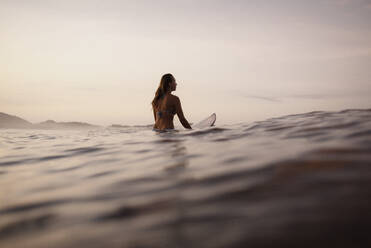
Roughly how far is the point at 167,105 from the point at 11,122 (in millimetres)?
59790

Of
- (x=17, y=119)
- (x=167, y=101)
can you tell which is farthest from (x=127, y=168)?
(x=17, y=119)

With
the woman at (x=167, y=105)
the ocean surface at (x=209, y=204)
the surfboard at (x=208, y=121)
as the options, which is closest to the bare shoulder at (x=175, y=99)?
the woman at (x=167, y=105)

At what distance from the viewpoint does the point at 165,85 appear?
6285mm

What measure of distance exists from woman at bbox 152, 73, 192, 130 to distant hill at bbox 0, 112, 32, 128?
184 feet

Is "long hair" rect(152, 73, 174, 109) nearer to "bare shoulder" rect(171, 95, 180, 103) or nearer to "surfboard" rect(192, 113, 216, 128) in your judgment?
"bare shoulder" rect(171, 95, 180, 103)

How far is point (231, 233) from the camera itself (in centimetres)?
89

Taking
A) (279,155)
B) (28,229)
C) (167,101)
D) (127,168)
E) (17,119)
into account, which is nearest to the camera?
(28,229)

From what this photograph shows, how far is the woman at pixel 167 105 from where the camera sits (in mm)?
6044

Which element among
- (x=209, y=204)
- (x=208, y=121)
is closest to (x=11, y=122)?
(x=208, y=121)

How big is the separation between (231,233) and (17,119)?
221 feet

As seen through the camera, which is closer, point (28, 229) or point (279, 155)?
point (28, 229)

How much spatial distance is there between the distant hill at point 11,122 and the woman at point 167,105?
56.1m

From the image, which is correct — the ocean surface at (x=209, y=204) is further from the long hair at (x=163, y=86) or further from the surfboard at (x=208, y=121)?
the surfboard at (x=208, y=121)

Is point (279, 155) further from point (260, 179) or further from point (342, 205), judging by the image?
point (342, 205)
